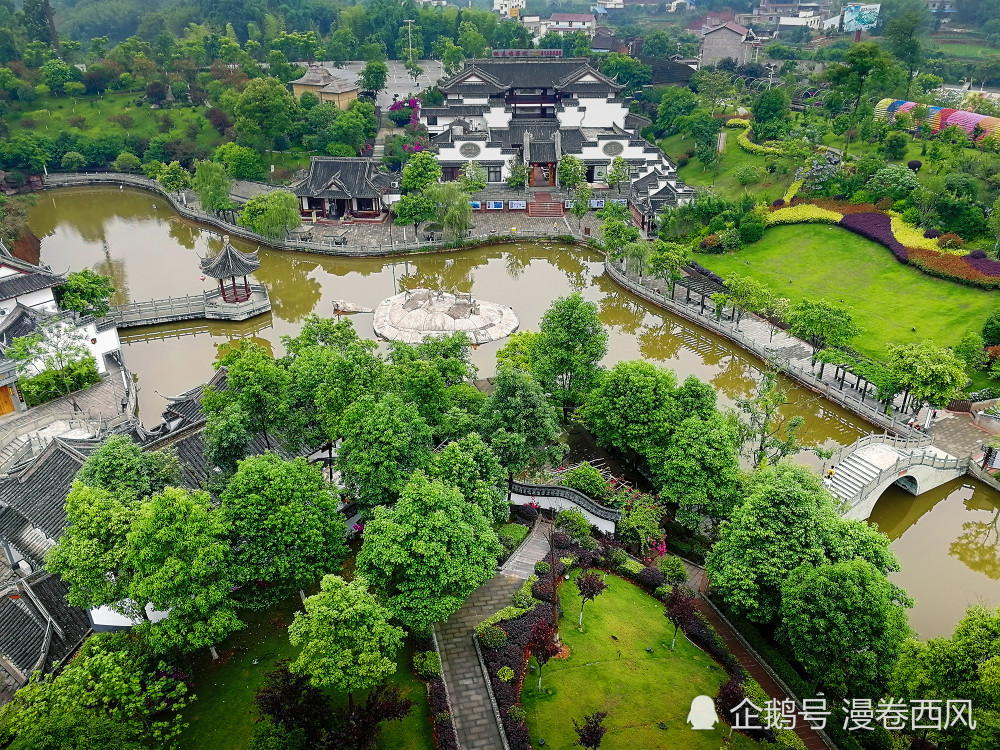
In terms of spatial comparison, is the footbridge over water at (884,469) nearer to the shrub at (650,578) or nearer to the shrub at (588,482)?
the shrub at (650,578)

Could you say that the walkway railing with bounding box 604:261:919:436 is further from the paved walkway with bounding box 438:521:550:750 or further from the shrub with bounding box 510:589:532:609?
the shrub with bounding box 510:589:532:609

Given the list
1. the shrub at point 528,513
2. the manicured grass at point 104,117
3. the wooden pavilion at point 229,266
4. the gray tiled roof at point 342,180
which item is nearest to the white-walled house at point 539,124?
the gray tiled roof at point 342,180

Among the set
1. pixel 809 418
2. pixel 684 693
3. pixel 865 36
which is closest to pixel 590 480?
pixel 684 693

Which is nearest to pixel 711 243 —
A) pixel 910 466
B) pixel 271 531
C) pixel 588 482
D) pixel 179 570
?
pixel 910 466

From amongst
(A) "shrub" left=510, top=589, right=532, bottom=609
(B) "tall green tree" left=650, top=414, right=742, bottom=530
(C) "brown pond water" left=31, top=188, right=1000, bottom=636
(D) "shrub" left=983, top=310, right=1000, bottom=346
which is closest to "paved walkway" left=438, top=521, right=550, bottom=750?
(A) "shrub" left=510, top=589, right=532, bottom=609

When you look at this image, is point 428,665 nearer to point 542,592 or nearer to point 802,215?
point 542,592
